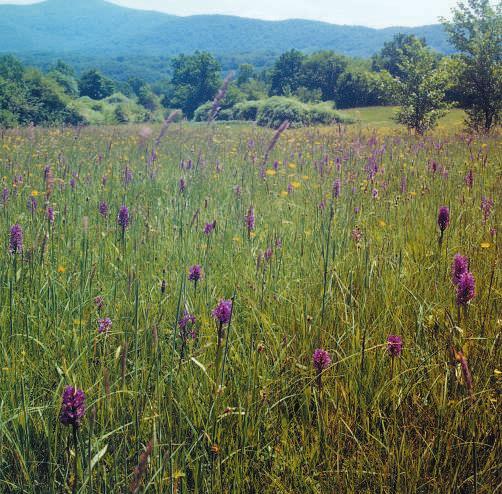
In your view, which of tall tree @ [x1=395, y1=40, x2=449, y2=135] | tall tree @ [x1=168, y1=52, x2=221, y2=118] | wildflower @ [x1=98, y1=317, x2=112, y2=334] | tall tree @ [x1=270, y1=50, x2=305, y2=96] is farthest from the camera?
tall tree @ [x1=168, y1=52, x2=221, y2=118]

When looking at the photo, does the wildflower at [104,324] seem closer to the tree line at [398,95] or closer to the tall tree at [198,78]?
the tree line at [398,95]

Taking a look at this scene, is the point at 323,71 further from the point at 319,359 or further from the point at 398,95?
the point at 319,359

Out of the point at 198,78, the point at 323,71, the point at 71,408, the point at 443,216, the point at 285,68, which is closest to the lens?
the point at 71,408

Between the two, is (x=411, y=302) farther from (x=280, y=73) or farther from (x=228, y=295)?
(x=280, y=73)

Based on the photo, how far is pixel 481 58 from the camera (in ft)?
52.8

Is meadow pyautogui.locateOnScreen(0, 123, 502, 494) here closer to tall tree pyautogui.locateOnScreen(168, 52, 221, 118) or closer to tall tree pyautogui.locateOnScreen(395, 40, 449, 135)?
tall tree pyautogui.locateOnScreen(395, 40, 449, 135)

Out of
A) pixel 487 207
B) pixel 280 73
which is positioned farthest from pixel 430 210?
pixel 280 73

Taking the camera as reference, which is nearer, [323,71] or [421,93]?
[421,93]

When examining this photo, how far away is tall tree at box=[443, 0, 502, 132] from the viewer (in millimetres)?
15930

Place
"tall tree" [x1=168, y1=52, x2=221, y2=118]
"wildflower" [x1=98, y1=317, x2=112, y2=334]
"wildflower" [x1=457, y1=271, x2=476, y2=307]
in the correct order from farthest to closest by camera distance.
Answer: "tall tree" [x1=168, y1=52, x2=221, y2=118]
"wildflower" [x1=98, y1=317, x2=112, y2=334]
"wildflower" [x1=457, y1=271, x2=476, y2=307]

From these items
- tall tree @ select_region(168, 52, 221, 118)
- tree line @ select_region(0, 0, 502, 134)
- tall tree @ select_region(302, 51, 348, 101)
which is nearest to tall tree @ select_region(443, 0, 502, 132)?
tree line @ select_region(0, 0, 502, 134)

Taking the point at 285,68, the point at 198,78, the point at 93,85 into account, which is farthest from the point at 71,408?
the point at 198,78

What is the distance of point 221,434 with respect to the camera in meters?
1.29

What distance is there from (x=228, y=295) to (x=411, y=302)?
813 mm
